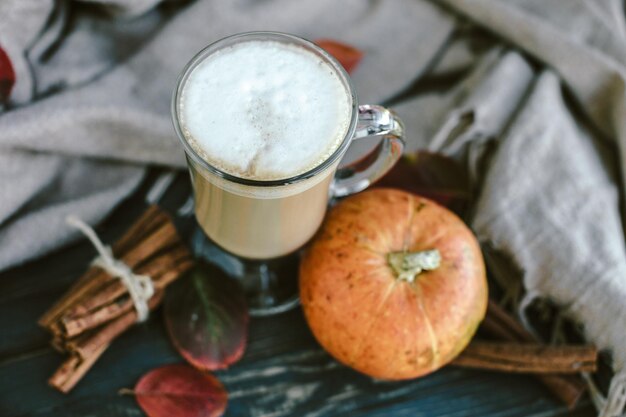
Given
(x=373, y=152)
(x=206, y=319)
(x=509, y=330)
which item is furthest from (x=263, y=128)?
(x=509, y=330)

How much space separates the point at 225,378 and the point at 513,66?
0.58m

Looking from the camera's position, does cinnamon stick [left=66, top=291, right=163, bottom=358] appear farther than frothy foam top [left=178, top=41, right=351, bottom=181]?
Yes

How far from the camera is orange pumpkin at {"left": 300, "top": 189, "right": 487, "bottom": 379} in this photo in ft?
2.70

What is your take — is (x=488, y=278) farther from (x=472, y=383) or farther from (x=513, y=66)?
(x=513, y=66)

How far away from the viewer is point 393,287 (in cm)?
83

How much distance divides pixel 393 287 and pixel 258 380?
0.73 feet

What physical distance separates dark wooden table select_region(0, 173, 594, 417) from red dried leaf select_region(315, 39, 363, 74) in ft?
1.24

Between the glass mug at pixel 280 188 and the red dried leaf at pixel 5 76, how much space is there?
0.95 ft

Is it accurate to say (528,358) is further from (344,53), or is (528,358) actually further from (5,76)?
(5,76)

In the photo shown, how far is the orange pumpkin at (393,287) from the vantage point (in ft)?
2.70

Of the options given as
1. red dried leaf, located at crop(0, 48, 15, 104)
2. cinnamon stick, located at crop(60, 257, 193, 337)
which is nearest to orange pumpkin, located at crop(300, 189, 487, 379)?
cinnamon stick, located at crop(60, 257, 193, 337)

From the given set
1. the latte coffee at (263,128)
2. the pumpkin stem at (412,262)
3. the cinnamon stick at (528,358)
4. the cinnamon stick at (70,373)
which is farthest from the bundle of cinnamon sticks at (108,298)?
the cinnamon stick at (528,358)

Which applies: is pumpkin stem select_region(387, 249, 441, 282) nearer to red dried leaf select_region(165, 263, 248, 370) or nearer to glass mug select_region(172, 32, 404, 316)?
glass mug select_region(172, 32, 404, 316)

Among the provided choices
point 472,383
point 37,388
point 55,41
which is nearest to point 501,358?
point 472,383
